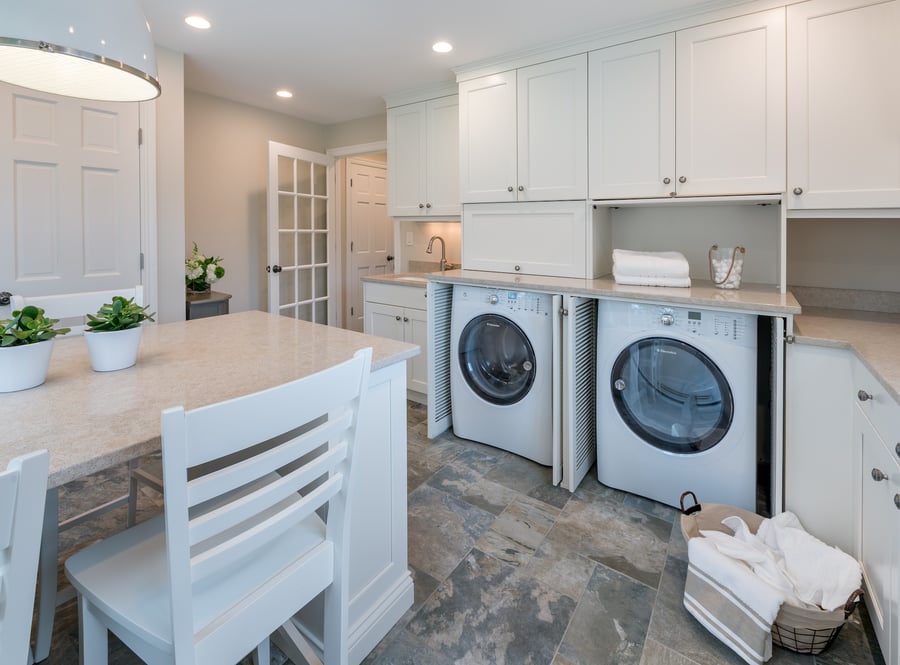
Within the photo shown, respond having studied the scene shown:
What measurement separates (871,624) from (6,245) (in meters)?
4.06

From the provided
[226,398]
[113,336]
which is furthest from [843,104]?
[113,336]

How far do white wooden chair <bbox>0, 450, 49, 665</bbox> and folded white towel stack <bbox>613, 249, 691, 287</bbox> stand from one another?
2.35 metres

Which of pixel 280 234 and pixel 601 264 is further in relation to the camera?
pixel 280 234

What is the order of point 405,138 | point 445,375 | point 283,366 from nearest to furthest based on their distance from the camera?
1. point 283,366
2. point 445,375
3. point 405,138

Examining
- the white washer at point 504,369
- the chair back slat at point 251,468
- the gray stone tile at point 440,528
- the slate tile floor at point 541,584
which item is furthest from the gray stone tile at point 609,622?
the chair back slat at point 251,468

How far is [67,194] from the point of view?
2664mm

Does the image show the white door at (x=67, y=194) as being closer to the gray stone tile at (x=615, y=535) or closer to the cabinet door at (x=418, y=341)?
the cabinet door at (x=418, y=341)

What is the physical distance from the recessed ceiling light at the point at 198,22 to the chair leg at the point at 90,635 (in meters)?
2.78

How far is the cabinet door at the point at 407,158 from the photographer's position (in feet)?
11.8

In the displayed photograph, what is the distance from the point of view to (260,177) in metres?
4.30

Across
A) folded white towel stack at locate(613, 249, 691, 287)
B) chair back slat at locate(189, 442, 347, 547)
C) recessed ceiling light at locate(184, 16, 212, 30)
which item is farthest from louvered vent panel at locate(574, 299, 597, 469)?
recessed ceiling light at locate(184, 16, 212, 30)

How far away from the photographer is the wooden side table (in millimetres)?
3330

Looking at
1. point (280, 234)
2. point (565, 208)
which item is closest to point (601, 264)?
point (565, 208)

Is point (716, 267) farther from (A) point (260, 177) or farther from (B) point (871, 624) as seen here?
(A) point (260, 177)
